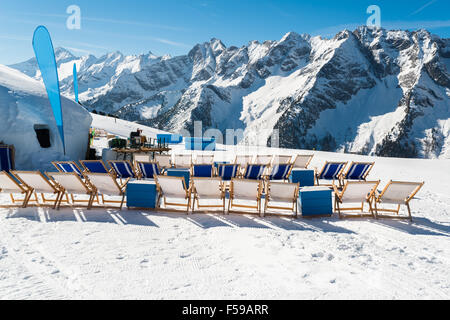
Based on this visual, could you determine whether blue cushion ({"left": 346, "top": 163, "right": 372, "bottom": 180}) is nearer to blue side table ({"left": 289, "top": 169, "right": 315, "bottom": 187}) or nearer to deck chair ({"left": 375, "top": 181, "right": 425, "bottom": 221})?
blue side table ({"left": 289, "top": 169, "right": 315, "bottom": 187})

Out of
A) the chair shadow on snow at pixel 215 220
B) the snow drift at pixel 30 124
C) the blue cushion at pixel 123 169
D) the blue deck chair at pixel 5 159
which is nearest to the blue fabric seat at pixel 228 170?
the chair shadow on snow at pixel 215 220

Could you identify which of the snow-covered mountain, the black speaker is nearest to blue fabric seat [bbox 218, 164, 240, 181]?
the black speaker

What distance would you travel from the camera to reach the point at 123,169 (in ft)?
28.4

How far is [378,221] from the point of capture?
19.0 feet

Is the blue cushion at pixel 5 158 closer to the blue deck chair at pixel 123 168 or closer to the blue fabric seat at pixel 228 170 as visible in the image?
the blue deck chair at pixel 123 168

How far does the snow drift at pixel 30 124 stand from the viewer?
11.4 m

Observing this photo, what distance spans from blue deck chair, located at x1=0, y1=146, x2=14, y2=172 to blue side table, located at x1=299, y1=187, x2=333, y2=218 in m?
11.7

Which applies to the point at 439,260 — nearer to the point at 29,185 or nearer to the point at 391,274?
the point at 391,274

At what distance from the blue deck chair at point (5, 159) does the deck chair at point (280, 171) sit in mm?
10555

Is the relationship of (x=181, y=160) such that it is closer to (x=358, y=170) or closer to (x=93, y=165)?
(x=93, y=165)

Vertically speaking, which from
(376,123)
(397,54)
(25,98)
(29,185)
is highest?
(397,54)

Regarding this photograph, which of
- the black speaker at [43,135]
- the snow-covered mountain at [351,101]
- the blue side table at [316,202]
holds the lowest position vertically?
the blue side table at [316,202]
